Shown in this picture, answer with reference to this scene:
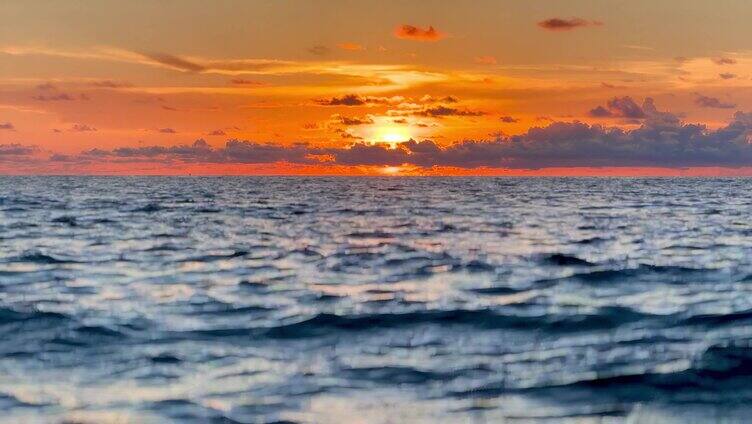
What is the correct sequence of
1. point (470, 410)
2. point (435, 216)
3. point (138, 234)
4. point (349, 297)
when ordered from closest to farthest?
point (470, 410), point (349, 297), point (138, 234), point (435, 216)

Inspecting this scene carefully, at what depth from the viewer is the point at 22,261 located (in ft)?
89.9

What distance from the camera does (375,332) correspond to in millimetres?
16203

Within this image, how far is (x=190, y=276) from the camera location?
2380 cm

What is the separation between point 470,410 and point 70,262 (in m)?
19.3

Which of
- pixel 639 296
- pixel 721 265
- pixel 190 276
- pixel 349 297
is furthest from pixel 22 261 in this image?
pixel 721 265

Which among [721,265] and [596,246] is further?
[596,246]

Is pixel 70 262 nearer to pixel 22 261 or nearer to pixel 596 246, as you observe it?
pixel 22 261

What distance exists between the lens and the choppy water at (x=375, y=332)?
11.7 metres

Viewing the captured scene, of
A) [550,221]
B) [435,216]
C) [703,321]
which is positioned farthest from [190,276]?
[435,216]

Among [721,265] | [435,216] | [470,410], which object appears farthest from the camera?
[435,216]

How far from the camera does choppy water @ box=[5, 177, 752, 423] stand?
38.3 ft

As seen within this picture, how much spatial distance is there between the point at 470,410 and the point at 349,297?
9.06 metres

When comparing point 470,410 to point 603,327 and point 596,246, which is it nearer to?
point 603,327

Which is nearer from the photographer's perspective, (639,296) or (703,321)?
(703,321)
